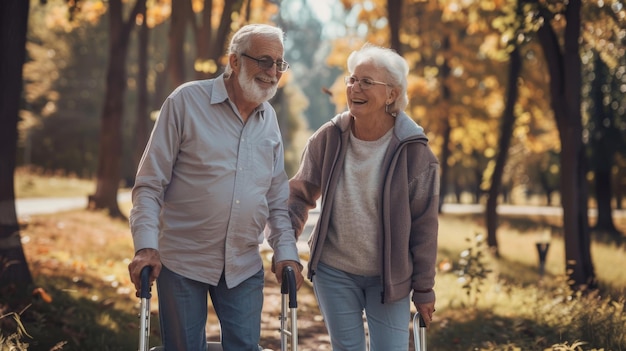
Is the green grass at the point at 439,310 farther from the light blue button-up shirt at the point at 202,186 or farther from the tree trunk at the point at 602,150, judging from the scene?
the tree trunk at the point at 602,150

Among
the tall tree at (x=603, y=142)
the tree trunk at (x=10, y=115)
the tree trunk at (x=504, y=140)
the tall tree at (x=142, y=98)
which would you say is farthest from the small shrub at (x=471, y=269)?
the tall tree at (x=603, y=142)

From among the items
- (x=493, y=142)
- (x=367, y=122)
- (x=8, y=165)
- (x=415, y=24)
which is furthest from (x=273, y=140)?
(x=493, y=142)

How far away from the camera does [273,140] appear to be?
4465 mm

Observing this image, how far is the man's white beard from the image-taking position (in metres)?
4.30

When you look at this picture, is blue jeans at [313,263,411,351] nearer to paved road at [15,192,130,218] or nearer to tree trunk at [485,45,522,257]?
tree trunk at [485,45,522,257]

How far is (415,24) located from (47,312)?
20.3 meters

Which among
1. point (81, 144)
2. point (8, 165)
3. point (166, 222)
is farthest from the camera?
point (81, 144)

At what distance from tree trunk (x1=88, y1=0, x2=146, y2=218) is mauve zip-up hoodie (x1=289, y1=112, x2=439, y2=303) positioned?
Answer: 1343cm

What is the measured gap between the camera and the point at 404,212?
14.2ft

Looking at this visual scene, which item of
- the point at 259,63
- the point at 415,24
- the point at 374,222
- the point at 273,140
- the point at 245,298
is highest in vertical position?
the point at 415,24

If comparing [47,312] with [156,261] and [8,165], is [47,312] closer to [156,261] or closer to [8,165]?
[8,165]

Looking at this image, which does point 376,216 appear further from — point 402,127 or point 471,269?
point 471,269

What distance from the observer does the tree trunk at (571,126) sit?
11.6 meters

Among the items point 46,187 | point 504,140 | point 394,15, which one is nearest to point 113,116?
point 394,15
